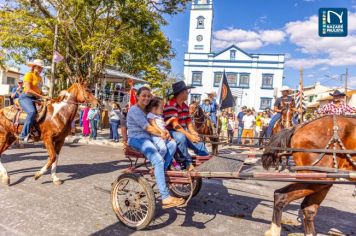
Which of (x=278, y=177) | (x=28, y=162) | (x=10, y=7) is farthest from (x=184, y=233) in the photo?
(x=10, y=7)

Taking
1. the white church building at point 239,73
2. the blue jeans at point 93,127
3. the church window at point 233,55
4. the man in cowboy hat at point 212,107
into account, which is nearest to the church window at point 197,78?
the white church building at point 239,73

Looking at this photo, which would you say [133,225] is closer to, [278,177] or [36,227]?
[36,227]

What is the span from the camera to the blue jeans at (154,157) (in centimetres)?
415

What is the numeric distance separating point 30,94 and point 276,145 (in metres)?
5.38

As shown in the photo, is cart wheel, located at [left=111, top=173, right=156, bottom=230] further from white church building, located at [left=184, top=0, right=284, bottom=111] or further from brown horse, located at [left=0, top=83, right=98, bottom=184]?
white church building, located at [left=184, top=0, right=284, bottom=111]

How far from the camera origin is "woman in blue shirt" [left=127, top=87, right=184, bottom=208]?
13.6ft

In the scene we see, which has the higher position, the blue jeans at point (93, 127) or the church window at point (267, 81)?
the church window at point (267, 81)

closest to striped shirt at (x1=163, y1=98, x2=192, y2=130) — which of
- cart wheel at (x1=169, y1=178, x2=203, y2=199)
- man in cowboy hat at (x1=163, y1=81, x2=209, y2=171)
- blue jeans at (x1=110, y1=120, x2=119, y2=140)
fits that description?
man in cowboy hat at (x1=163, y1=81, x2=209, y2=171)

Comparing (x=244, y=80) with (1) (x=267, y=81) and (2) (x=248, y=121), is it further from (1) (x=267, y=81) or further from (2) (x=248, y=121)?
(2) (x=248, y=121)

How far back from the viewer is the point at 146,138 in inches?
180

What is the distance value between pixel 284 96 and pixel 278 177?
22.0 ft

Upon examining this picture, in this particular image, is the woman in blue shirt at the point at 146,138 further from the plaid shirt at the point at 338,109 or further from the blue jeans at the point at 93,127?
the blue jeans at the point at 93,127

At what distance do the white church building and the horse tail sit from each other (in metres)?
44.5

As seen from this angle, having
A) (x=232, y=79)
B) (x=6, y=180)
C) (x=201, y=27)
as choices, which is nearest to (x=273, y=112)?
(x=6, y=180)
